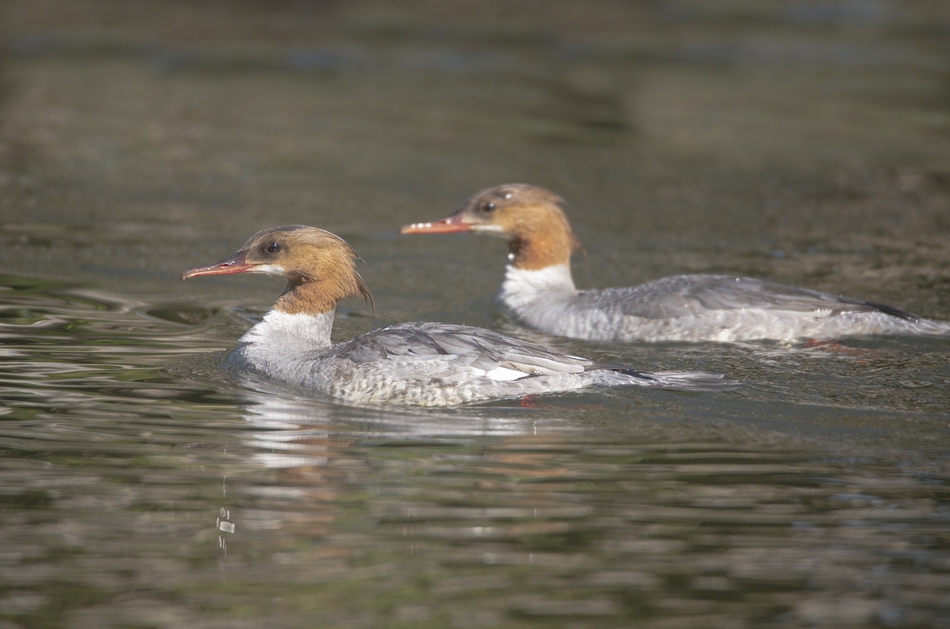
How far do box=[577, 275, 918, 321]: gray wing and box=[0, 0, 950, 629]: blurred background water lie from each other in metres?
0.29

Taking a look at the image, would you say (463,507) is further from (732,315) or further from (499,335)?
(732,315)

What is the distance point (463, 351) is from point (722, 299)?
2.33 m

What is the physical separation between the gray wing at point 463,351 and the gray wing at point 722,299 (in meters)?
1.70

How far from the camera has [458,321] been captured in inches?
348

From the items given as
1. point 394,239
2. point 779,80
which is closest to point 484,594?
point 394,239

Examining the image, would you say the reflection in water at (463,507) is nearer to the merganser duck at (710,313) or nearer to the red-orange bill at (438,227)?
the merganser duck at (710,313)

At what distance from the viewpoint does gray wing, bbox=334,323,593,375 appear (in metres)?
6.56

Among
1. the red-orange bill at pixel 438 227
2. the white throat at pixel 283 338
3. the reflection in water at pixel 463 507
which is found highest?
the red-orange bill at pixel 438 227

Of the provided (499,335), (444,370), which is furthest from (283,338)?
(499,335)

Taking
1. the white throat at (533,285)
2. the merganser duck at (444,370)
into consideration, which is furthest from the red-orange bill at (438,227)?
the merganser duck at (444,370)

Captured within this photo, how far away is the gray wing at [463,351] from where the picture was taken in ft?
21.5

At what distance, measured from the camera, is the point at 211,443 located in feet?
18.8

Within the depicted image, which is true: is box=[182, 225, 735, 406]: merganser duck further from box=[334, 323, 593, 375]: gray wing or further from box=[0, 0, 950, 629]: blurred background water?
box=[0, 0, 950, 629]: blurred background water

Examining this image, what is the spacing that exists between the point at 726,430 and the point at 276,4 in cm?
1859
